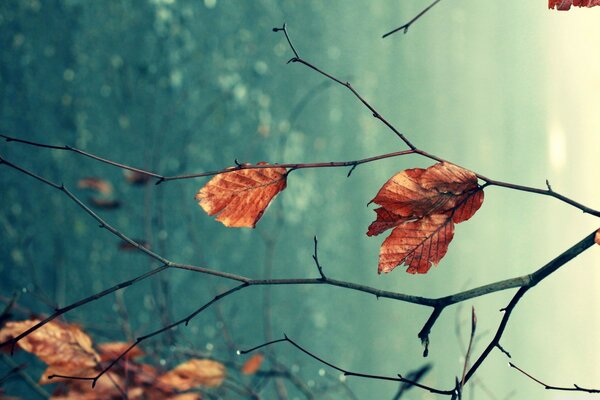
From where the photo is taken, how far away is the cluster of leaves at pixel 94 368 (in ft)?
1.84

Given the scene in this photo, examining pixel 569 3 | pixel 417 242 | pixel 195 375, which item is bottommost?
pixel 195 375

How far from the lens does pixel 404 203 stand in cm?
33

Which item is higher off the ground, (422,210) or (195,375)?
(422,210)

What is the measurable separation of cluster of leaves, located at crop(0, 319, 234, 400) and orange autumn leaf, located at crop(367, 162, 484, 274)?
0.22 m

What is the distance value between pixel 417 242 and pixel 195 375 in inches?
17.0

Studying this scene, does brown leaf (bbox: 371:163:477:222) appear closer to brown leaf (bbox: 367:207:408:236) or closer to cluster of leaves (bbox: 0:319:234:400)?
brown leaf (bbox: 367:207:408:236)

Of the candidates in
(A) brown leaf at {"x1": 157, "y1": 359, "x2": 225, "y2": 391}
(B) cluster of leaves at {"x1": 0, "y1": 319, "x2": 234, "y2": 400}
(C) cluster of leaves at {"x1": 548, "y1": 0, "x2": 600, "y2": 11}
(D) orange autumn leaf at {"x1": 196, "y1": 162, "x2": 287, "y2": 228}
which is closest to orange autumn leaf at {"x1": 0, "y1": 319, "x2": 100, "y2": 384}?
(B) cluster of leaves at {"x1": 0, "y1": 319, "x2": 234, "y2": 400}

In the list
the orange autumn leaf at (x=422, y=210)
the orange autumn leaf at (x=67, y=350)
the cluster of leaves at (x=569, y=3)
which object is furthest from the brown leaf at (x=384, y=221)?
the orange autumn leaf at (x=67, y=350)

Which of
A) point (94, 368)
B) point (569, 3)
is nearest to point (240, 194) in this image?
point (569, 3)

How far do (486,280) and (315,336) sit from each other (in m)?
1.96

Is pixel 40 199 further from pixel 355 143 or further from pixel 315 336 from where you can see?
pixel 355 143

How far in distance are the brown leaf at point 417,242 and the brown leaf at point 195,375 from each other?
0.40m

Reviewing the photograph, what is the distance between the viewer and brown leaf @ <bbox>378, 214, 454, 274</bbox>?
336 millimetres

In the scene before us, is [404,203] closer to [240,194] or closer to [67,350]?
[240,194]
